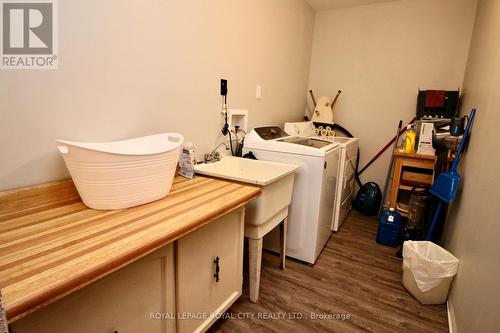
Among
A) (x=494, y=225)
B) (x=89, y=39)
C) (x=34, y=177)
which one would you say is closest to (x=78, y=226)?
(x=34, y=177)

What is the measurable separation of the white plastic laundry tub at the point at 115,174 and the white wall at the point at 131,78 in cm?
18

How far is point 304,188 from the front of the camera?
1.99 meters

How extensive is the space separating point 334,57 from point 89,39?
300 centimetres

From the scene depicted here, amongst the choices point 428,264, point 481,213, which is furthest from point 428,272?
point 481,213

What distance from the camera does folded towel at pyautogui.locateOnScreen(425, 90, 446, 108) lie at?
264 centimetres

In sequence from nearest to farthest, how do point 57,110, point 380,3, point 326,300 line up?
point 57,110
point 326,300
point 380,3

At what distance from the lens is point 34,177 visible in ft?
3.34

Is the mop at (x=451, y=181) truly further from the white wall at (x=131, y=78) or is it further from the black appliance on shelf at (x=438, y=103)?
the white wall at (x=131, y=78)

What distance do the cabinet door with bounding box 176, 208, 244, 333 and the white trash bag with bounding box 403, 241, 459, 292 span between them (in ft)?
3.82

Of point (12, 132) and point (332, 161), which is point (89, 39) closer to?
point (12, 132)

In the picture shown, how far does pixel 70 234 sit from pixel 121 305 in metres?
0.28

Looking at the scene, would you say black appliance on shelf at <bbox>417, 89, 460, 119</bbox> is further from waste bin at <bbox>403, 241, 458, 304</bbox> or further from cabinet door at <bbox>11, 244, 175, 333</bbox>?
cabinet door at <bbox>11, 244, 175, 333</bbox>

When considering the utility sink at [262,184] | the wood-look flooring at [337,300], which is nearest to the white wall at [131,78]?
the utility sink at [262,184]

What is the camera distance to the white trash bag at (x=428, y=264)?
1.60 metres
